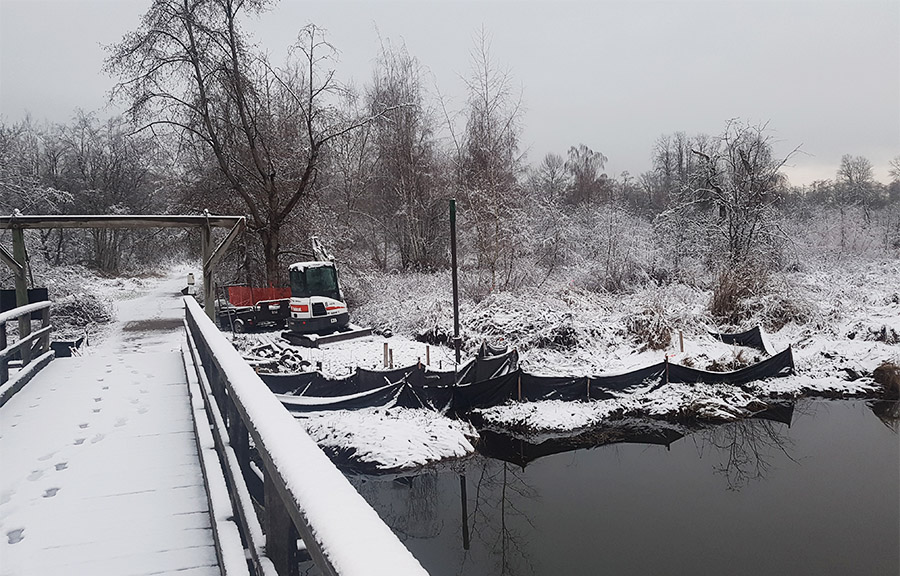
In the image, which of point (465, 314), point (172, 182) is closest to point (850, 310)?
point (465, 314)

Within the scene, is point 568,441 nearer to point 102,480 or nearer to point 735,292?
point 102,480

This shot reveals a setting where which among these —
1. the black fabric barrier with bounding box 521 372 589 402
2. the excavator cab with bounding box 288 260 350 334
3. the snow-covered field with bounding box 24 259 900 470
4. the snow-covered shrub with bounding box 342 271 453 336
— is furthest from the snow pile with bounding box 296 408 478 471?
the snow-covered shrub with bounding box 342 271 453 336

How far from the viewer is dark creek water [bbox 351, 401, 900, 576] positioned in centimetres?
699

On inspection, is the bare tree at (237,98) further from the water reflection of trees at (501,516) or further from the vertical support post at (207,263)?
the water reflection of trees at (501,516)

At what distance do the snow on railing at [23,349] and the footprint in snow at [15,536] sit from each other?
2628 mm

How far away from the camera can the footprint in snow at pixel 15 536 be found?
269 cm

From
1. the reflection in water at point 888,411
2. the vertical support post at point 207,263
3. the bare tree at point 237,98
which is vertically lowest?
the reflection in water at point 888,411

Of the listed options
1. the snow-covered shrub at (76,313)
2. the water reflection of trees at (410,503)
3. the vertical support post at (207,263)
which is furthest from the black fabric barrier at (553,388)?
the snow-covered shrub at (76,313)

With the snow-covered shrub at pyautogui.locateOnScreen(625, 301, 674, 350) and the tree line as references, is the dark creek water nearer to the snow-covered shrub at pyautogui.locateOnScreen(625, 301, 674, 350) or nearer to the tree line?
the snow-covered shrub at pyautogui.locateOnScreen(625, 301, 674, 350)

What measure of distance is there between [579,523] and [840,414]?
736cm

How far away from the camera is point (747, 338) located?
48.1 ft

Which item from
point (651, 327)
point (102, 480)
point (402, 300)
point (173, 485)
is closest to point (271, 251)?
point (402, 300)

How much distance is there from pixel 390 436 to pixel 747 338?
10.2 meters

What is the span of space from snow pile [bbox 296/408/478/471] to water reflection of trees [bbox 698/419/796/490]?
4.36 meters
